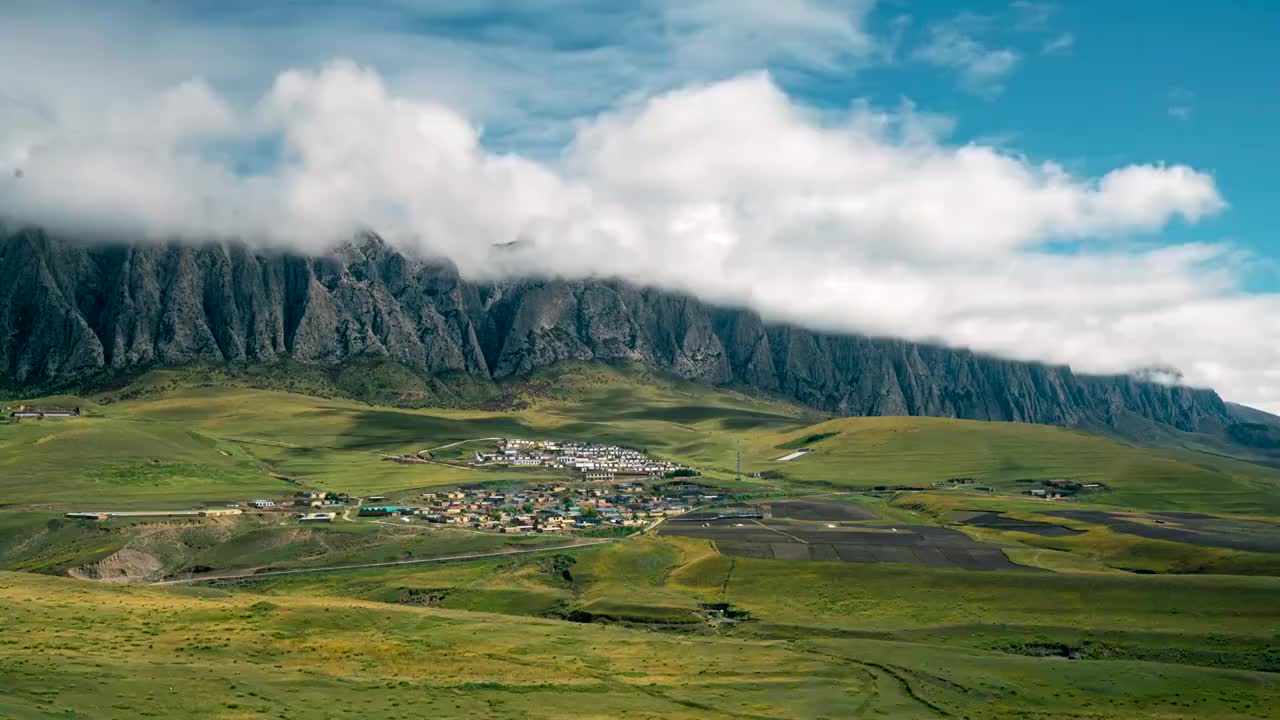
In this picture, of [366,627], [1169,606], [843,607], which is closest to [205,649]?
[366,627]

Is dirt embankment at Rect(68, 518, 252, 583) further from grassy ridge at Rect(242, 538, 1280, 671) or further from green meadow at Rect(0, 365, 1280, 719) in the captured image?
grassy ridge at Rect(242, 538, 1280, 671)

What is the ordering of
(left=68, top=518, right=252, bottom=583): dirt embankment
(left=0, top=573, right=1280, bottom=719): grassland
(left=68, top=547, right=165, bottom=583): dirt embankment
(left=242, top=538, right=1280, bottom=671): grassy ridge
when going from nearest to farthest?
(left=0, top=573, right=1280, bottom=719): grassland, (left=242, top=538, right=1280, bottom=671): grassy ridge, (left=68, top=547, right=165, bottom=583): dirt embankment, (left=68, top=518, right=252, bottom=583): dirt embankment

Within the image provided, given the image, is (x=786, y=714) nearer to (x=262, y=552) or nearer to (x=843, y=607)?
(x=843, y=607)

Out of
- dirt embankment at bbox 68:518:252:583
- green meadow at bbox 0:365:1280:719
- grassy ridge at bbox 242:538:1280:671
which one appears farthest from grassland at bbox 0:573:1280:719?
dirt embankment at bbox 68:518:252:583

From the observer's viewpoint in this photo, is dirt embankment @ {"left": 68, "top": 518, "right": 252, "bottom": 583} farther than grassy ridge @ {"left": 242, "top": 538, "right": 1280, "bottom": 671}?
Yes

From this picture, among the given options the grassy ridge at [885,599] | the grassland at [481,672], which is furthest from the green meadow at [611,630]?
the grassy ridge at [885,599]

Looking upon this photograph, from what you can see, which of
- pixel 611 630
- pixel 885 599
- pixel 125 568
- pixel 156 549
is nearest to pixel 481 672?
pixel 611 630

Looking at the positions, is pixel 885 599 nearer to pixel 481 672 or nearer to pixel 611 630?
pixel 611 630

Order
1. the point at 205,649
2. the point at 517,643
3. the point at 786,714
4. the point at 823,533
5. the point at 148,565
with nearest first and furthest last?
the point at 786,714
the point at 205,649
the point at 517,643
the point at 148,565
the point at 823,533

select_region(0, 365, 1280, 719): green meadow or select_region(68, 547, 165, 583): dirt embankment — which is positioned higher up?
select_region(0, 365, 1280, 719): green meadow
